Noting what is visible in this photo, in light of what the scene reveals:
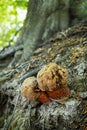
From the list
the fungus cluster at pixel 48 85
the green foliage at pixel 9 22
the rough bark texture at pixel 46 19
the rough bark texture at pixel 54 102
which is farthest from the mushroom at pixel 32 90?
the green foliage at pixel 9 22

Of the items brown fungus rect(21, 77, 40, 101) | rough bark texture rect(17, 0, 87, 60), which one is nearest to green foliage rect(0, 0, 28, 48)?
rough bark texture rect(17, 0, 87, 60)

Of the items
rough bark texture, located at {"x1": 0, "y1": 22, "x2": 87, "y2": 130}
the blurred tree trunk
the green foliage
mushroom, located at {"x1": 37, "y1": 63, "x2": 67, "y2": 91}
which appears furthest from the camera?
the green foliage

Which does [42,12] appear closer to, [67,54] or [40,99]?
[67,54]

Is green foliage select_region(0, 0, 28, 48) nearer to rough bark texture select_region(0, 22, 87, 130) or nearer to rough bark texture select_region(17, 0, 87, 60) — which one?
rough bark texture select_region(17, 0, 87, 60)

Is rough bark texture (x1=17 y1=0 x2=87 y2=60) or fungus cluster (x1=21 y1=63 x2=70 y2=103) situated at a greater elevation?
rough bark texture (x1=17 y1=0 x2=87 y2=60)

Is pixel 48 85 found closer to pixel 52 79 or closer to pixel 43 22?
pixel 52 79

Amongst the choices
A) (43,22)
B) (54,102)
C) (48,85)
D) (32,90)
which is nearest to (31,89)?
(32,90)
